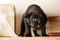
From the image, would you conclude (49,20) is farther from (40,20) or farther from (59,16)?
(40,20)

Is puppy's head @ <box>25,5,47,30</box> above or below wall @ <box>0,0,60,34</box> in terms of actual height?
below

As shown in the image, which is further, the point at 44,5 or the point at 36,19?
the point at 44,5

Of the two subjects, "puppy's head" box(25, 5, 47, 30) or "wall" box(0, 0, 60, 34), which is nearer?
"puppy's head" box(25, 5, 47, 30)

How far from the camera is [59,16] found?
42.5 inches

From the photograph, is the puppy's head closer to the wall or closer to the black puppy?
the black puppy

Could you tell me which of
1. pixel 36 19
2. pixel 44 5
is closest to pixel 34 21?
pixel 36 19

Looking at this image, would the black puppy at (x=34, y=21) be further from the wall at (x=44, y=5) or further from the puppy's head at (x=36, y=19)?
the wall at (x=44, y=5)

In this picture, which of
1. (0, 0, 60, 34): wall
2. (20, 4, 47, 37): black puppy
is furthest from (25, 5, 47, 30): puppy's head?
(0, 0, 60, 34): wall

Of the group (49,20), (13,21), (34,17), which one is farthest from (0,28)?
(49,20)

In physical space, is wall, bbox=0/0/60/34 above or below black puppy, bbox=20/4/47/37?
above

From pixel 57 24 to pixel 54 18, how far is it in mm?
46

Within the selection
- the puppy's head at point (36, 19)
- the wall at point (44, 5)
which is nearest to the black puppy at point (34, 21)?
the puppy's head at point (36, 19)

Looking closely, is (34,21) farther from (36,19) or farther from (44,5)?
(44,5)

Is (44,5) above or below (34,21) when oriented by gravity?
above
